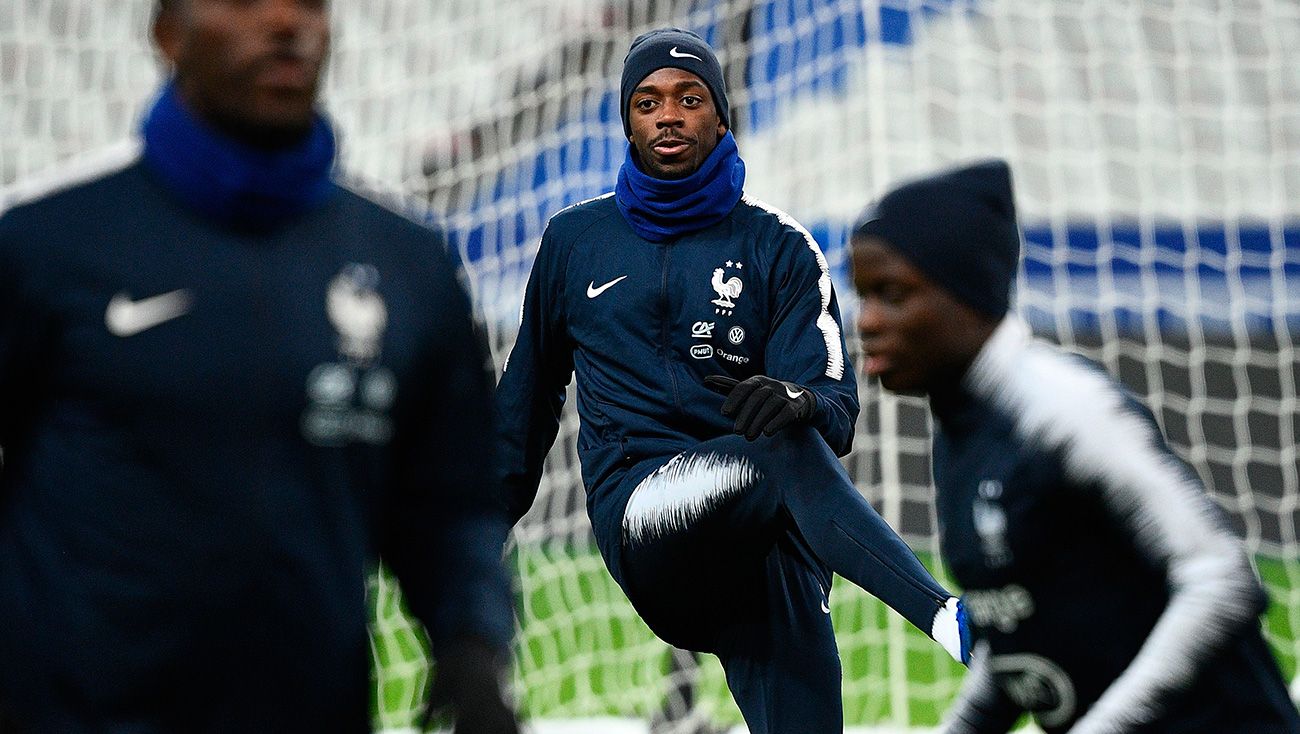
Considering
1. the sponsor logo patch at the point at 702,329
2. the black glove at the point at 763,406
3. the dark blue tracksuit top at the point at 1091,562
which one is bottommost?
the sponsor logo patch at the point at 702,329

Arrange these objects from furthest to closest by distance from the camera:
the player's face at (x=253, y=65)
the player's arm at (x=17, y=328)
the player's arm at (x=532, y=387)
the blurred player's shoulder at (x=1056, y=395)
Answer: the player's arm at (x=532, y=387), the blurred player's shoulder at (x=1056, y=395), the player's face at (x=253, y=65), the player's arm at (x=17, y=328)

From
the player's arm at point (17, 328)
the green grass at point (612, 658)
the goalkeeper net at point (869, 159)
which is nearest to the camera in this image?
the player's arm at point (17, 328)

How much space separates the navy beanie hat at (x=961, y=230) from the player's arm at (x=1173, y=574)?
1.21 feet

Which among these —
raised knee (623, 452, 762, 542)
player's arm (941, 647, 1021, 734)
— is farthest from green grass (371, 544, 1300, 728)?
player's arm (941, 647, 1021, 734)

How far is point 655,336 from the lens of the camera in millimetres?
4105

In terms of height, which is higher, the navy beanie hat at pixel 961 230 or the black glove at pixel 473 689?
the navy beanie hat at pixel 961 230

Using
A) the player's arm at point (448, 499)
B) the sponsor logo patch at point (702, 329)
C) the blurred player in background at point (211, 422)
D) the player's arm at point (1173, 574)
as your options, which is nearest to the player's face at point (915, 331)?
the player's arm at point (1173, 574)

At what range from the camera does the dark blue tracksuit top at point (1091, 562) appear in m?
2.26

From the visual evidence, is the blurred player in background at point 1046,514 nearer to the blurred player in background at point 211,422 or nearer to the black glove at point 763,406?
the blurred player in background at point 211,422

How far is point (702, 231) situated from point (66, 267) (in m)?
2.43

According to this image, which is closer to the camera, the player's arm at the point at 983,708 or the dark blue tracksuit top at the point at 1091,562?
the dark blue tracksuit top at the point at 1091,562

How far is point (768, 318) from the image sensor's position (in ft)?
13.5

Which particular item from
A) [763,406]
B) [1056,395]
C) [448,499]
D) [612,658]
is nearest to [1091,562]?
[1056,395]

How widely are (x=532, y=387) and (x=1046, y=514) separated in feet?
6.76
